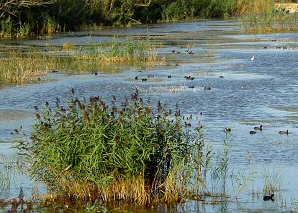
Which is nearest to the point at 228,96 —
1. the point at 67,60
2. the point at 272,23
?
the point at 67,60

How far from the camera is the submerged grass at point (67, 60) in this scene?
2095 centimetres

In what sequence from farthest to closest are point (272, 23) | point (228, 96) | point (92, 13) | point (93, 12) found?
point (93, 12) → point (92, 13) → point (272, 23) → point (228, 96)

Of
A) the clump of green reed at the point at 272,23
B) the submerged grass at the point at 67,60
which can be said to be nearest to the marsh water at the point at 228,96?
the submerged grass at the point at 67,60

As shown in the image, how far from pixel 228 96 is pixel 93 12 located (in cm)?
2470

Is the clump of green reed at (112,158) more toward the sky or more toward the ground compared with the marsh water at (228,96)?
more toward the sky

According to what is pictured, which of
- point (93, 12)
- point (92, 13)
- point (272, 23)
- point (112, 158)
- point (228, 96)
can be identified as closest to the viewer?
point (112, 158)

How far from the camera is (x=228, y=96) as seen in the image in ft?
55.5

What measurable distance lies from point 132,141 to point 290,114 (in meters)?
6.99

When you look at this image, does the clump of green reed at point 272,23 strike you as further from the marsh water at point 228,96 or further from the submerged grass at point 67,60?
the submerged grass at point 67,60

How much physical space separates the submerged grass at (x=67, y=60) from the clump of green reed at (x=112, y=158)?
451 inches

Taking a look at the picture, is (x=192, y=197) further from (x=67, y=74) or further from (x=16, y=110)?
(x=67, y=74)

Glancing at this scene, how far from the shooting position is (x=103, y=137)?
8281 mm

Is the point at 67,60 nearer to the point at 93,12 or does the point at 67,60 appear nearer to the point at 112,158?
the point at 112,158

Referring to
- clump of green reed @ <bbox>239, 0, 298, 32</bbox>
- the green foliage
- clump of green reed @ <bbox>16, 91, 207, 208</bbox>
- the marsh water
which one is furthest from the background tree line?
clump of green reed @ <bbox>16, 91, 207, 208</bbox>
